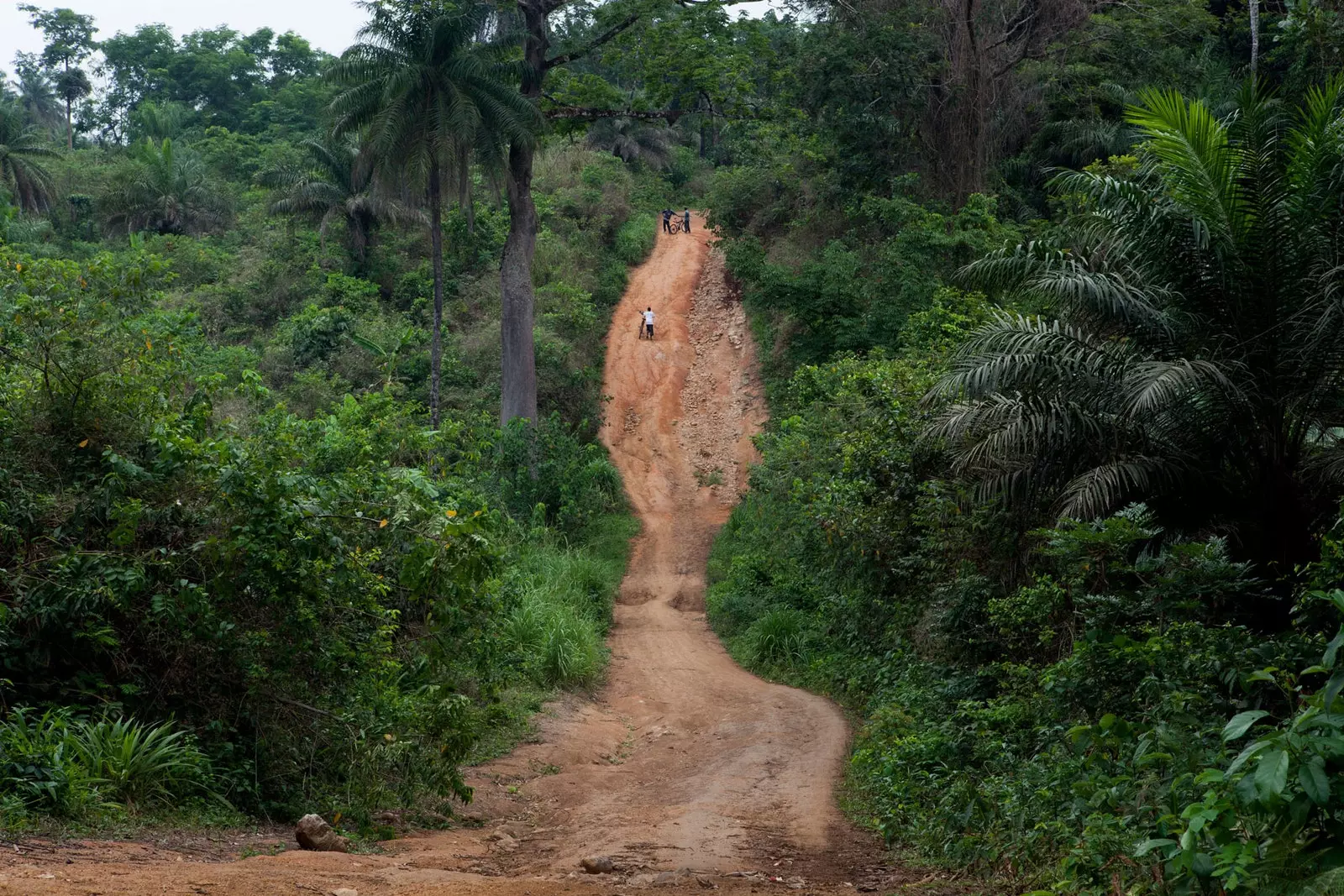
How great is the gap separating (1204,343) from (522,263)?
678 inches

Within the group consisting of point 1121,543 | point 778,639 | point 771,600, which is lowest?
point 778,639

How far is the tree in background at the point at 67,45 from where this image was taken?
206ft

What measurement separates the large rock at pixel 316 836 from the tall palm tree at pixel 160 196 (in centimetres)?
3921

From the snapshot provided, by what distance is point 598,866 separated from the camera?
727cm

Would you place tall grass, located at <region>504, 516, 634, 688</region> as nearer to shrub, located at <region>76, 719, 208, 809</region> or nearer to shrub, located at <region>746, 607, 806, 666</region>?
shrub, located at <region>746, 607, 806, 666</region>

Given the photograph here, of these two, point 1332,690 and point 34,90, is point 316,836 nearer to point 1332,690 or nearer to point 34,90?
point 1332,690

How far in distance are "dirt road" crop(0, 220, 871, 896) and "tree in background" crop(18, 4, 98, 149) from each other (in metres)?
54.8

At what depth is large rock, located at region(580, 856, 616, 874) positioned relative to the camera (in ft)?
23.8

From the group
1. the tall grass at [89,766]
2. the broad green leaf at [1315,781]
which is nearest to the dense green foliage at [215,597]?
the tall grass at [89,766]

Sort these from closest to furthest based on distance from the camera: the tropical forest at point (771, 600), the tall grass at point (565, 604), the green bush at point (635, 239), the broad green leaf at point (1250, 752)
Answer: the broad green leaf at point (1250, 752) → the tropical forest at point (771, 600) → the tall grass at point (565, 604) → the green bush at point (635, 239)

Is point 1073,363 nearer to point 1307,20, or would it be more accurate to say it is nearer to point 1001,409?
point 1001,409

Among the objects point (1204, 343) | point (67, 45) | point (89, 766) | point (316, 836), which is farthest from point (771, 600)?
point (67, 45)

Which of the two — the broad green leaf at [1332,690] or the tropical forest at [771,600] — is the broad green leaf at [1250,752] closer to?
the tropical forest at [771,600]

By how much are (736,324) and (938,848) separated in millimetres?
27324
